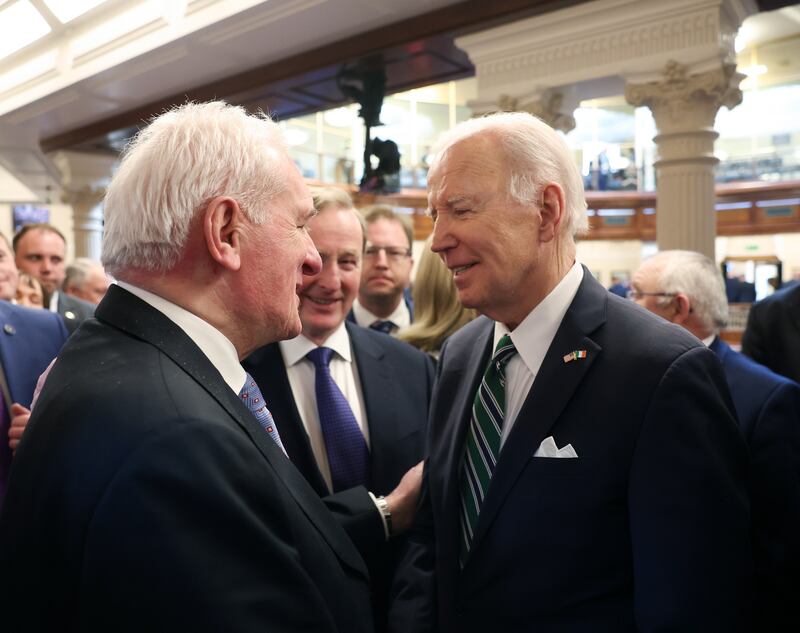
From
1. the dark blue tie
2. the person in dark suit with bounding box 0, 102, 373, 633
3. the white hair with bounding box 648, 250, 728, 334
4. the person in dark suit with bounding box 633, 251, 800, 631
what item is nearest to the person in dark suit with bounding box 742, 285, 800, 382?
the white hair with bounding box 648, 250, 728, 334

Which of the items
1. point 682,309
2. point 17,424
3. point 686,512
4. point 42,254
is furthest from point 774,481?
point 42,254

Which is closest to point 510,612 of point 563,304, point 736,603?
point 736,603

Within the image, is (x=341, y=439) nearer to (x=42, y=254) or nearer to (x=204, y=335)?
(x=204, y=335)

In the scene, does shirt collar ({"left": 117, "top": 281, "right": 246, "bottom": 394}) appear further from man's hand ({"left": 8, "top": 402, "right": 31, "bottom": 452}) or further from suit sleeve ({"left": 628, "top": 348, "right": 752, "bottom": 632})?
man's hand ({"left": 8, "top": 402, "right": 31, "bottom": 452})

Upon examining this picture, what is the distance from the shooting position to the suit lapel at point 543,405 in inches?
56.1

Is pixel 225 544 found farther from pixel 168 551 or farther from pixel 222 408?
pixel 222 408

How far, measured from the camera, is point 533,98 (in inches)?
193

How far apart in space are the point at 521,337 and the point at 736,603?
70cm

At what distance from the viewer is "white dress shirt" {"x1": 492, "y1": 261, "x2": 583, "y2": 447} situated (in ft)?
5.19

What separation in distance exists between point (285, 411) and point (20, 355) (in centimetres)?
115

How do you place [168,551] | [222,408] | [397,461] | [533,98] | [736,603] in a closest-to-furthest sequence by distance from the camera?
[168,551]
[222,408]
[736,603]
[397,461]
[533,98]

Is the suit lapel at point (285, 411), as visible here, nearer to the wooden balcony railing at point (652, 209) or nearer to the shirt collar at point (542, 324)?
the shirt collar at point (542, 324)

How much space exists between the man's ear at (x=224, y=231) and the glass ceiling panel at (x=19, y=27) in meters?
6.50

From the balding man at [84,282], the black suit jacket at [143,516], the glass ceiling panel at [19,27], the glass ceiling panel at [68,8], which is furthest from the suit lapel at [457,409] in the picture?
the glass ceiling panel at [19,27]
